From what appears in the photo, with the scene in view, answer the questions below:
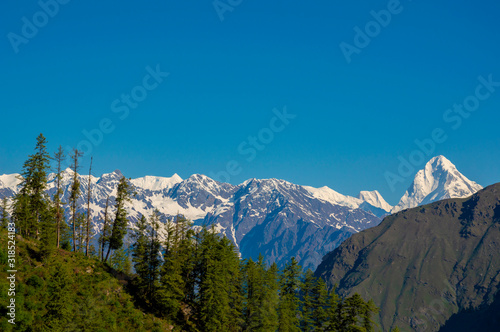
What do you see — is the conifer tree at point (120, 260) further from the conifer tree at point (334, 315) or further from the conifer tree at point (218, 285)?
the conifer tree at point (334, 315)

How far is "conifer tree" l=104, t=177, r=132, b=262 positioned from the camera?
228 feet

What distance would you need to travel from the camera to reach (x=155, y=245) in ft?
226

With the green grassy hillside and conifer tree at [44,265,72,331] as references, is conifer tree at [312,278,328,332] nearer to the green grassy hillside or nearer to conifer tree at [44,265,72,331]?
the green grassy hillside

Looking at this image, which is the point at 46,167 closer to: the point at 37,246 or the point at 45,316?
the point at 37,246

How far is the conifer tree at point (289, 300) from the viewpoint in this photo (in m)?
67.9

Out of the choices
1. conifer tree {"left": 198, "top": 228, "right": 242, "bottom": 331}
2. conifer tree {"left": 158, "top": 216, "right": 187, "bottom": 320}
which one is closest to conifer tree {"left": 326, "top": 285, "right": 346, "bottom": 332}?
conifer tree {"left": 198, "top": 228, "right": 242, "bottom": 331}

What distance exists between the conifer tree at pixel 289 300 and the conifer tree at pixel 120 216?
86.3ft

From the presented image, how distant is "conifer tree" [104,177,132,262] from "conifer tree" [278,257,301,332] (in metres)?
26.3

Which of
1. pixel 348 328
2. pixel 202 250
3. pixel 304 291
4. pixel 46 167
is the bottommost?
pixel 348 328

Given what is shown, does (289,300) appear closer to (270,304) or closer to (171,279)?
(270,304)

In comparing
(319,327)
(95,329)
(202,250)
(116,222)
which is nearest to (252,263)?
(202,250)

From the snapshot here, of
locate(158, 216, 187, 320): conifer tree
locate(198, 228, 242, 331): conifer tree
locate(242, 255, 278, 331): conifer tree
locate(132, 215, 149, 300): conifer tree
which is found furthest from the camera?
locate(132, 215, 149, 300): conifer tree

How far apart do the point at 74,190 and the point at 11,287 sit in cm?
2082

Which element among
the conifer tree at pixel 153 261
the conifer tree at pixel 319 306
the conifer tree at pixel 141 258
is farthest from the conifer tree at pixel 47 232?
the conifer tree at pixel 319 306
